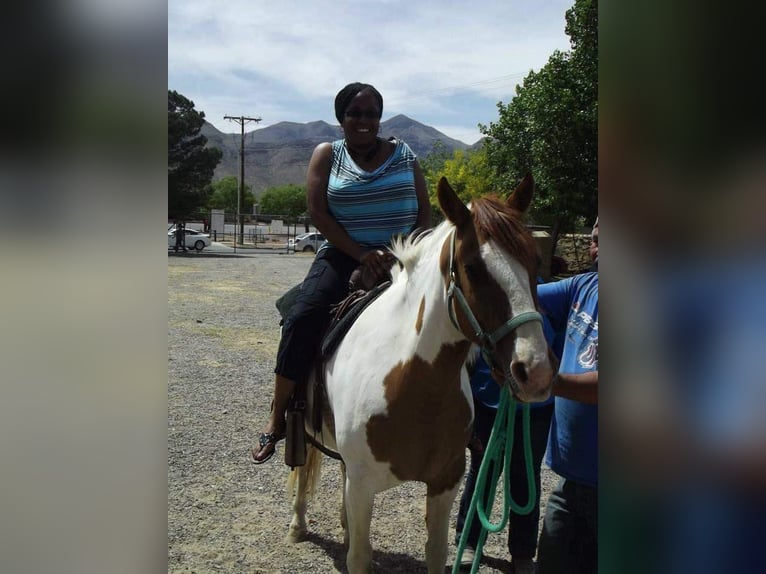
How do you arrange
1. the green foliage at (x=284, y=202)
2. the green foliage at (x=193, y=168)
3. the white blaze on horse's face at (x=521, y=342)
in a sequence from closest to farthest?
the white blaze on horse's face at (x=521, y=342)
the green foliage at (x=193, y=168)
the green foliage at (x=284, y=202)

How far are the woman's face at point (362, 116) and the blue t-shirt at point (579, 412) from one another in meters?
1.62

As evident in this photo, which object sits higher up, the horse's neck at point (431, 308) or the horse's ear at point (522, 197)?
the horse's ear at point (522, 197)

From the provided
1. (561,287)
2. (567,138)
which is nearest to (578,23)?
(567,138)

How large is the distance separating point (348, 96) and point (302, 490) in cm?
272

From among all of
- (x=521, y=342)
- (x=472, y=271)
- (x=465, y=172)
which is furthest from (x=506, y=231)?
(x=465, y=172)

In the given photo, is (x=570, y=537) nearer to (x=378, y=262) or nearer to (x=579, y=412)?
(x=579, y=412)

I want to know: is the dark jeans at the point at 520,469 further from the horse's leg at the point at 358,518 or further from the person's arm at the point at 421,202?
the person's arm at the point at 421,202

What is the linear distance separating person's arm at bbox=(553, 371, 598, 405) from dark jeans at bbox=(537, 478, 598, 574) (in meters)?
0.53

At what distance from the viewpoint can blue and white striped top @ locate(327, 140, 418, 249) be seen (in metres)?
3.33

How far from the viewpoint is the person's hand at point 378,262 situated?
3213 millimetres

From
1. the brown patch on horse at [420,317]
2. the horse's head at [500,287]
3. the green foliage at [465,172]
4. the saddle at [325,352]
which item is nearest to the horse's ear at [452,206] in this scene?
the horse's head at [500,287]

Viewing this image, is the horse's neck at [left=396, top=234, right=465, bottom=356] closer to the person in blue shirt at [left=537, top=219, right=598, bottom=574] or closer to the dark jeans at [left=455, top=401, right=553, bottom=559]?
the person in blue shirt at [left=537, top=219, right=598, bottom=574]

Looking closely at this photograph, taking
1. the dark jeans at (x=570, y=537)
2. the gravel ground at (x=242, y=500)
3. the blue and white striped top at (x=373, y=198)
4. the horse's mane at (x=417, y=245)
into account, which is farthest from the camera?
the gravel ground at (x=242, y=500)
